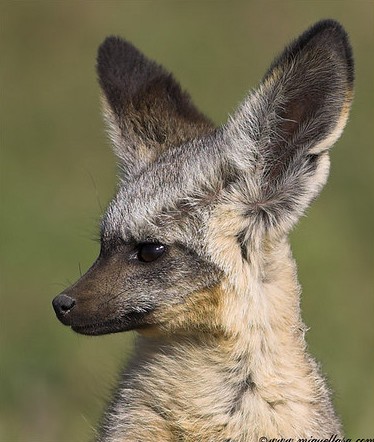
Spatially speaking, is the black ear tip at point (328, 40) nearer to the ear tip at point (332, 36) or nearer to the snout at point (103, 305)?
the ear tip at point (332, 36)

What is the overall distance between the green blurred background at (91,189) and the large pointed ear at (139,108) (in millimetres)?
662

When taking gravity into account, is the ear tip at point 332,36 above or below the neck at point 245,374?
above

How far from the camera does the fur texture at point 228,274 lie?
800 centimetres

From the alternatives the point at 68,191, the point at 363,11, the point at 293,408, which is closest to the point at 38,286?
the point at 68,191

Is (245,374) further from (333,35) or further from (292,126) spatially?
(333,35)

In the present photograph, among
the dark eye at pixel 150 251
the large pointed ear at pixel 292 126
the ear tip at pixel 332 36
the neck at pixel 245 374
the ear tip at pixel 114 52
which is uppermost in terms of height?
the ear tip at pixel 332 36

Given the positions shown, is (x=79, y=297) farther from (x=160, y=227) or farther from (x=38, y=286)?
(x=38, y=286)

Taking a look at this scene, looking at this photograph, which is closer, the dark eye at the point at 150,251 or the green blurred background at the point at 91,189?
the dark eye at the point at 150,251

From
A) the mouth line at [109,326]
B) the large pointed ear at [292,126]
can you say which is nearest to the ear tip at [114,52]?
the large pointed ear at [292,126]

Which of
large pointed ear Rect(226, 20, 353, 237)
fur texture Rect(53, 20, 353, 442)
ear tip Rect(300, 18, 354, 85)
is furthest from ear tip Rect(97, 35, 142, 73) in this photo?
ear tip Rect(300, 18, 354, 85)

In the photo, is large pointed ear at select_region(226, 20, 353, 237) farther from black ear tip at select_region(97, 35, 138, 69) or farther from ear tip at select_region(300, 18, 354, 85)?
black ear tip at select_region(97, 35, 138, 69)

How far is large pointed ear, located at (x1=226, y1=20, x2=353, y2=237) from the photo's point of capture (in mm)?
7961

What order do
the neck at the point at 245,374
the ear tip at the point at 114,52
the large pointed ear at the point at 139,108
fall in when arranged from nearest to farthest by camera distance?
the neck at the point at 245,374, the large pointed ear at the point at 139,108, the ear tip at the point at 114,52

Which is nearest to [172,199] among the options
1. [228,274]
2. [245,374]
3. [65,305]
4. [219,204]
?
[219,204]
